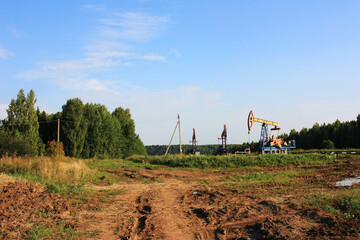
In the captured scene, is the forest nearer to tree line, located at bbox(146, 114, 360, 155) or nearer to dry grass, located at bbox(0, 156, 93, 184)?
tree line, located at bbox(146, 114, 360, 155)

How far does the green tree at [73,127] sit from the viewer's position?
38875 millimetres

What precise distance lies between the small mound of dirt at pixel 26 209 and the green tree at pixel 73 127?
29.3m

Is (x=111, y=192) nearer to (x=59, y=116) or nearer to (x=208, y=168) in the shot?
(x=208, y=168)

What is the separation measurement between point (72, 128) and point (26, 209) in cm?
3298

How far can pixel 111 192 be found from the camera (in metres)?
12.2

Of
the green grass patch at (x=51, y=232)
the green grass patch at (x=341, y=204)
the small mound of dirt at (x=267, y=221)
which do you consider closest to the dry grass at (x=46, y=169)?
the green grass patch at (x=51, y=232)

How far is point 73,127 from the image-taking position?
39.4 m

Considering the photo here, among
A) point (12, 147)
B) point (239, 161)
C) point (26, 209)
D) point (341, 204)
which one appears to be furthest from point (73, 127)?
point (341, 204)

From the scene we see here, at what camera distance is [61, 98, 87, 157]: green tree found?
38.9 meters

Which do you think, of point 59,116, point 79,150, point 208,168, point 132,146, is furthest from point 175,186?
point 132,146

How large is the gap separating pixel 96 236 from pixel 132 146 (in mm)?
43981

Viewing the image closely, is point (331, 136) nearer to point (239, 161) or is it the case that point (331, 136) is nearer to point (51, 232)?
point (239, 161)

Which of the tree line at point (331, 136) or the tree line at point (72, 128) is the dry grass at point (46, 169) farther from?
the tree line at point (331, 136)

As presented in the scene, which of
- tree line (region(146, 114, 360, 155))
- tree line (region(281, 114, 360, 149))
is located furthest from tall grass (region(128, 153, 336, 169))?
tree line (region(281, 114, 360, 149))
